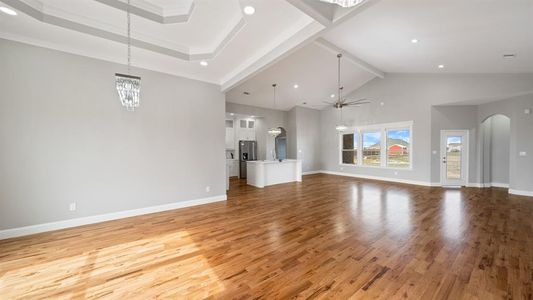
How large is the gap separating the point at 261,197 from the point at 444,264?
402 cm

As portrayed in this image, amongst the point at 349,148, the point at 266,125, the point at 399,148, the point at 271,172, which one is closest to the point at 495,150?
the point at 399,148

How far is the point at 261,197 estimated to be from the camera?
570 cm

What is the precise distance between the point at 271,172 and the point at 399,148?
516cm

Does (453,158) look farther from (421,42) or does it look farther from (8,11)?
(8,11)

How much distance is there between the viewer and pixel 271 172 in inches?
301

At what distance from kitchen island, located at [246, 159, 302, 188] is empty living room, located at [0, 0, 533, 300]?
4.41 feet

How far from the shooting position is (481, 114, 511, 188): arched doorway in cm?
669

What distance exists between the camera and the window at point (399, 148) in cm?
762

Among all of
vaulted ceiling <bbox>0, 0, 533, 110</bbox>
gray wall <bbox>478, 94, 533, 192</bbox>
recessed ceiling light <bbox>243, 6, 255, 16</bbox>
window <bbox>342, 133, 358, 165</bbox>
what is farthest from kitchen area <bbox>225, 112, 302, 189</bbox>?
gray wall <bbox>478, 94, 533, 192</bbox>

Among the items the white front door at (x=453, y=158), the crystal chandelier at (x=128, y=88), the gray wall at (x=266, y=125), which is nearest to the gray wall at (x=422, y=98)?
the white front door at (x=453, y=158)

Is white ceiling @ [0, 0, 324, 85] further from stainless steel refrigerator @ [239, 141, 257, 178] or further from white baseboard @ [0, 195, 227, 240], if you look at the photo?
stainless steel refrigerator @ [239, 141, 257, 178]

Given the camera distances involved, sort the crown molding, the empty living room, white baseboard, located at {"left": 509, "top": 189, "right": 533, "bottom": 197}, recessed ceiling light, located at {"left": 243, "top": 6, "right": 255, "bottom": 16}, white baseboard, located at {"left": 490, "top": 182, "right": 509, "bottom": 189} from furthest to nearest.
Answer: white baseboard, located at {"left": 490, "top": 182, "right": 509, "bottom": 189} → white baseboard, located at {"left": 509, "top": 189, "right": 533, "bottom": 197} → the crown molding → recessed ceiling light, located at {"left": 243, "top": 6, "right": 255, "bottom": 16} → the empty living room

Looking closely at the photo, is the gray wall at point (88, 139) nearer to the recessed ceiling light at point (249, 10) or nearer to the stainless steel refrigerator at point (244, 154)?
the recessed ceiling light at point (249, 10)

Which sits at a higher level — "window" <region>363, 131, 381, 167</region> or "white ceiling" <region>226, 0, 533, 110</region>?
"white ceiling" <region>226, 0, 533, 110</region>
